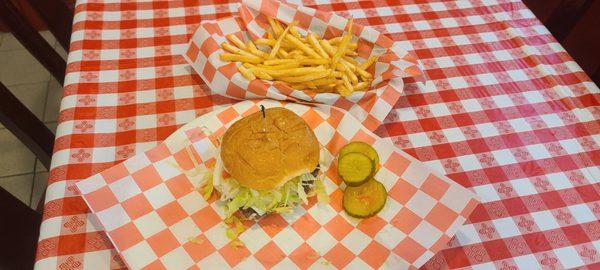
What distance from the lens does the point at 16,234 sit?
1718 mm

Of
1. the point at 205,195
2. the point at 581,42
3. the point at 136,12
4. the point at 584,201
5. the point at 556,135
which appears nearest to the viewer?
the point at 205,195

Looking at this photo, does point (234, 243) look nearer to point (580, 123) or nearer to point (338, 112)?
point (338, 112)

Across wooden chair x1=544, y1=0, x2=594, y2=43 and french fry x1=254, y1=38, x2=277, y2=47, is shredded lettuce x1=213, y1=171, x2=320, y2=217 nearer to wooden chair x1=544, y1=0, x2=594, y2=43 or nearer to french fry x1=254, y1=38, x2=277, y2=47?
french fry x1=254, y1=38, x2=277, y2=47

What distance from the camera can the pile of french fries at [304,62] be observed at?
2.02 m

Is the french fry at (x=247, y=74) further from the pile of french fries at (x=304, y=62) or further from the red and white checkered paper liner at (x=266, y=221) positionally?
the red and white checkered paper liner at (x=266, y=221)

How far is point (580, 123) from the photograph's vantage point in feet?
7.17

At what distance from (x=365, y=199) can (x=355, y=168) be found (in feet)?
0.45

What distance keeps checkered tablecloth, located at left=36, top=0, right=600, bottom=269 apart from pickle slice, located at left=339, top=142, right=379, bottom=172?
1.13ft

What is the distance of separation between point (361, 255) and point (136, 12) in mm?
2094

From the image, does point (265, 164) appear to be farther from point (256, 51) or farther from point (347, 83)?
point (256, 51)

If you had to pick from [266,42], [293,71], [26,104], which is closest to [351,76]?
[293,71]

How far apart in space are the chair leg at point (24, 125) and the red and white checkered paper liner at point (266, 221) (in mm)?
843

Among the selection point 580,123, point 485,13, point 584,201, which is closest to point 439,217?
point 584,201

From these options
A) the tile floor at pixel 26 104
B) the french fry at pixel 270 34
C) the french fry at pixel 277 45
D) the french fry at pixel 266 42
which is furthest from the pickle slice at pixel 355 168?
the tile floor at pixel 26 104
